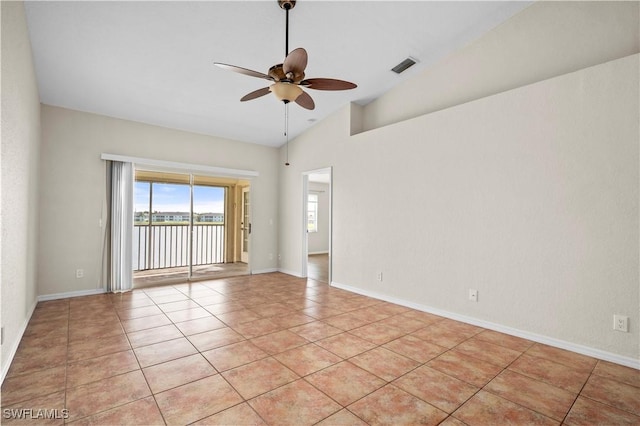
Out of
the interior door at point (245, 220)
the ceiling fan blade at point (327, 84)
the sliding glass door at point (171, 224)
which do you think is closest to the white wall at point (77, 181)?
the sliding glass door at point (171, 224)

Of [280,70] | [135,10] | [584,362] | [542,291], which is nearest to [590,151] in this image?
[542,291]

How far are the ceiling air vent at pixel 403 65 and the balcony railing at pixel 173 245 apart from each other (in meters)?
5.27

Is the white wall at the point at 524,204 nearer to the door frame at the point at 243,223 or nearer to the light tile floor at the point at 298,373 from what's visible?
the light tile floor at the point at 298,373

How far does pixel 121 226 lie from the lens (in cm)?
489

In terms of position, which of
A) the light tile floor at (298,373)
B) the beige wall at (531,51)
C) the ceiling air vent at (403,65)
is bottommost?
the light tile floor at (298,373)

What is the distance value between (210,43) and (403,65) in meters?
2.61

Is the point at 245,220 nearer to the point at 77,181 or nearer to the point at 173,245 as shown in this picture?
the point at 173,245

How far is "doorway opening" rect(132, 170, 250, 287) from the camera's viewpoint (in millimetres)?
6449

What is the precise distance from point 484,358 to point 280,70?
3166 mm

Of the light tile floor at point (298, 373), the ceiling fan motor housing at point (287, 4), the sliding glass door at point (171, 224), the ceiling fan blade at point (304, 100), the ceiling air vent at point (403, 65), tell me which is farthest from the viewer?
the sliding glass door at point (171, 224)

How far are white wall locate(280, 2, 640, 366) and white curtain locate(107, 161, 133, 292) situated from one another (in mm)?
3976

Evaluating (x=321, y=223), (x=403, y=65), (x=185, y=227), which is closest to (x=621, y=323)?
(x=403, y=65)

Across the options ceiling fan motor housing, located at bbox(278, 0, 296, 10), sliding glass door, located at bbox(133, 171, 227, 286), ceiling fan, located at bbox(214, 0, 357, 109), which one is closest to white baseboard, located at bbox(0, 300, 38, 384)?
sliding glass door, located at bbox(133, 171, 227, 286)

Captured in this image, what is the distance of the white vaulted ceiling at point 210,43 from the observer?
2918 mm
